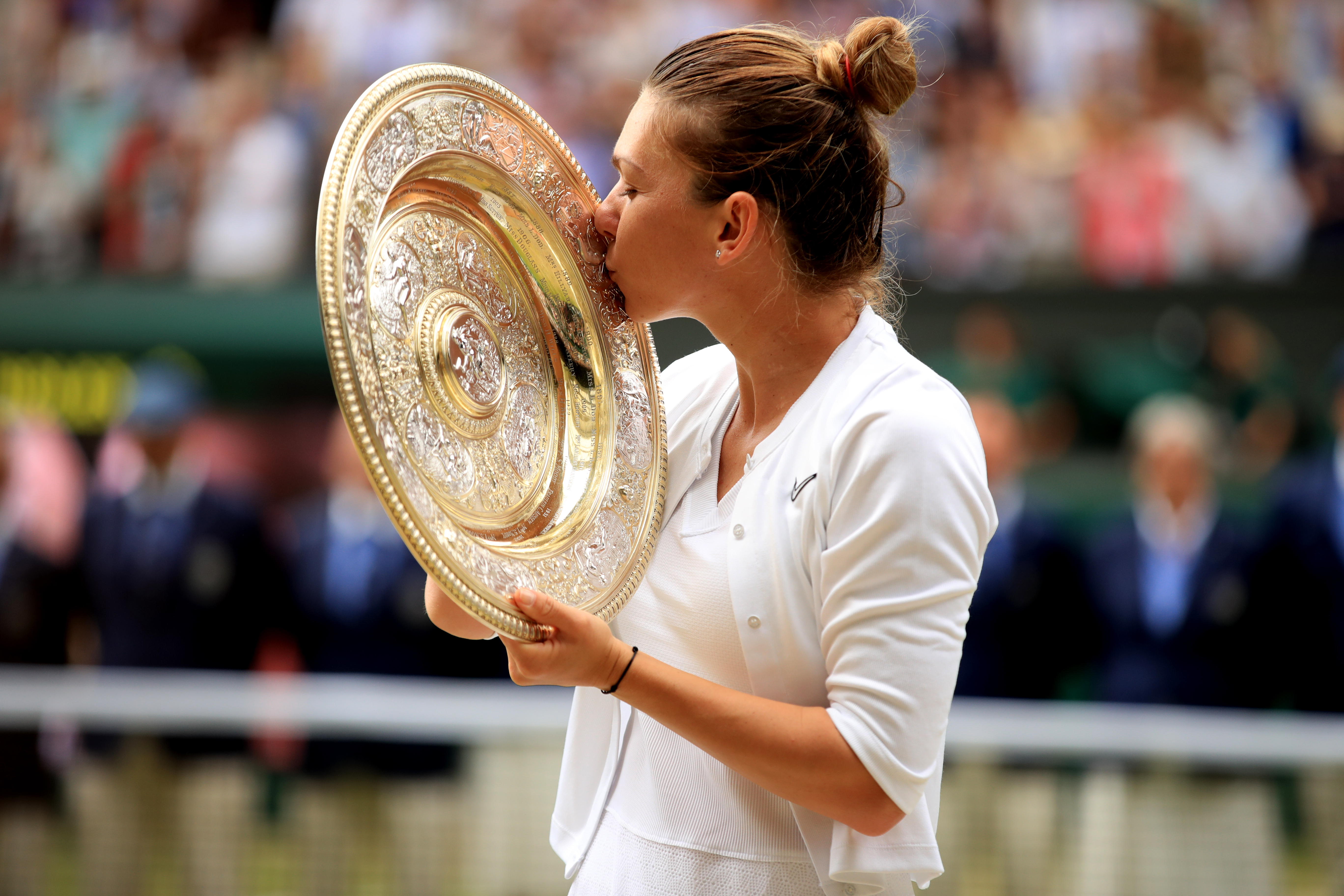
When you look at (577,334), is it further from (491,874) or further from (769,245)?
(491,874)

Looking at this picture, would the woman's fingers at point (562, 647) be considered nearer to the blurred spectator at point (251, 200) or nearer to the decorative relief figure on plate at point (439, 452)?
the decorative relief figure on plate at point (439, 452)

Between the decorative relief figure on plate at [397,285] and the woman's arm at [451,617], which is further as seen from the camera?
the woman's arm at [451,617]

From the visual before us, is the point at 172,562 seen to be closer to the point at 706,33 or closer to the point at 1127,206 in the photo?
the point at 706,33

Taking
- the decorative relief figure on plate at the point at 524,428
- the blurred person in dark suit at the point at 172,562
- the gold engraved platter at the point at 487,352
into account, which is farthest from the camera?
the blurred person in dark suit at the point at 172,562

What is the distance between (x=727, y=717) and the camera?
1232mm

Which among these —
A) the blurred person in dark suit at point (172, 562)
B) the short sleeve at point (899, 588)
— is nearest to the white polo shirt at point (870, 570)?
the short sleeve at point (899, 588)

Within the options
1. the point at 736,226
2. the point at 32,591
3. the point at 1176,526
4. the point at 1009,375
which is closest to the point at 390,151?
the point at 736,226

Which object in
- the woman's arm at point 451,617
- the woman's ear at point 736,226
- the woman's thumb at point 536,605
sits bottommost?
the woman's arm at point 451,617

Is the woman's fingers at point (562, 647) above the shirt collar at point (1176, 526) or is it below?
above

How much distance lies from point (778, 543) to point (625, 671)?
0.59 feet

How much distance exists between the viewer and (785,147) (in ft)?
4.28

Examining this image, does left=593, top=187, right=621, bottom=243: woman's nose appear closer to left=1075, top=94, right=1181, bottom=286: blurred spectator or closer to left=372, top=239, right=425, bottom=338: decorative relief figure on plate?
left=372, top=239, right=425, bottom=338: decorative relief figure on plate

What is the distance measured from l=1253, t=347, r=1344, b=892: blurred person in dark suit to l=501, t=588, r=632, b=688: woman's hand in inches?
122

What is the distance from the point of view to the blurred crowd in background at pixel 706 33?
17.6ft
